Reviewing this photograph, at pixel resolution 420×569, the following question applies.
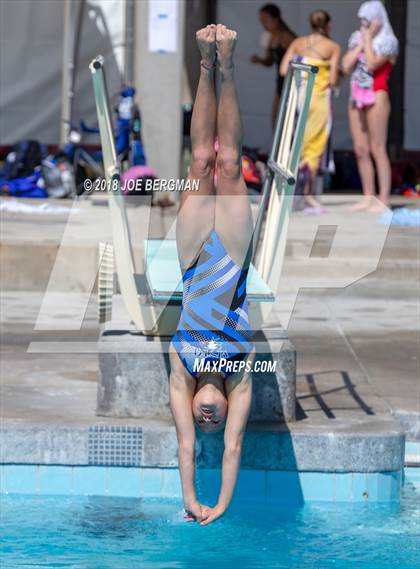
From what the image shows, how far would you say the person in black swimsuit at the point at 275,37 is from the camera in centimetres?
1329

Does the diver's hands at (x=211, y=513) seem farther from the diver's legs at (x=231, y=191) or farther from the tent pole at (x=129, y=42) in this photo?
the tent pole at (x=129, y=42)

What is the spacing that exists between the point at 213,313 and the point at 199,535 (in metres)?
1.12

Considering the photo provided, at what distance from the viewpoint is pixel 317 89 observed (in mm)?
11602

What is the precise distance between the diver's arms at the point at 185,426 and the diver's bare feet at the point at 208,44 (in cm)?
132

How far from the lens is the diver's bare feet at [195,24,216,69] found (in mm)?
5105

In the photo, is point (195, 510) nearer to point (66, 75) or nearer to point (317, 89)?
point (317, 89)

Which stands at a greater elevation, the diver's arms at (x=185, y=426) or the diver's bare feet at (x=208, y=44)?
the diver's bare feet at (x=208, y=44)

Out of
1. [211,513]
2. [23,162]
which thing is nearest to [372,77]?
[23,162]

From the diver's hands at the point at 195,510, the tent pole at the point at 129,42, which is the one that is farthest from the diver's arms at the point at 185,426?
the tent pole at the point at 129,42

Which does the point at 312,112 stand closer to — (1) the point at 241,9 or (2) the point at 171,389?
(1) the point at 241,9

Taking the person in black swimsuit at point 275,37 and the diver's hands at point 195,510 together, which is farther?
the person in black swimsuit at point 275,37

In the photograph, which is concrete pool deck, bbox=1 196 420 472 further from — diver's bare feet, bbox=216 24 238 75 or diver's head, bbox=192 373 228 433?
diver's bare feet, bbox=216 24 238 75

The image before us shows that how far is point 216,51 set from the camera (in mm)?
5180

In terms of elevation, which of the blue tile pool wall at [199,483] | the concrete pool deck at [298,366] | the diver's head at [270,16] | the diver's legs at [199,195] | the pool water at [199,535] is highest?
the diver's head at [270,16]
